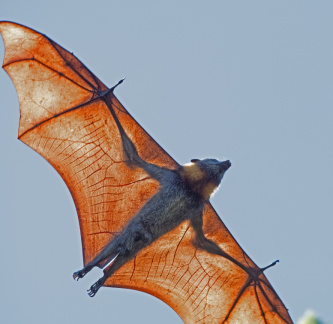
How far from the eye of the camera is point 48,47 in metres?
10.0

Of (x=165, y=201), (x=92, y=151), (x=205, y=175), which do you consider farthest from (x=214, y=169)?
(x=92, y=151)

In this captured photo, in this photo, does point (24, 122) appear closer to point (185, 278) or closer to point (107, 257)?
point (107, 257)

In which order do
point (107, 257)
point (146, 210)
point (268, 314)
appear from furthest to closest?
point (268, 314)
point (146, 210)
point (107, 257)

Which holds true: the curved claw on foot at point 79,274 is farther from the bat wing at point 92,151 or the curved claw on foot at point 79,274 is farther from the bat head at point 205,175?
the bat head at point 205,175

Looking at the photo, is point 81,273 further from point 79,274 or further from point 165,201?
point 165,201

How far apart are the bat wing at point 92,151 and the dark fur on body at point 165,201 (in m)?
0.17

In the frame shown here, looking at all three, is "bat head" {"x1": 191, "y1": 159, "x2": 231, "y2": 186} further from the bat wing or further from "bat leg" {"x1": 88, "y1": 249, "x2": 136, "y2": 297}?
"bat leg" {"x1": 88, "y1": 249, "x2": 136, "y2": 297}

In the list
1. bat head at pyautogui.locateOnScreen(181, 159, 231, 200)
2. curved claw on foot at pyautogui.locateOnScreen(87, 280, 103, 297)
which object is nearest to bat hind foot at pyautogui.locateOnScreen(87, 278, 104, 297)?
curved claw on foot at pyautogui.locateOnScreen(87, 280, 103, 297)

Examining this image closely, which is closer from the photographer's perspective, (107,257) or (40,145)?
(107,257)

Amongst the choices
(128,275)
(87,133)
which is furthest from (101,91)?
(128,275)

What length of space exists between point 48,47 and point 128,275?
5227 mm

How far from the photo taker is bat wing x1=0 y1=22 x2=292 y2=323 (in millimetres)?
10023

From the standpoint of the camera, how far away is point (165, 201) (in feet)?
31.8

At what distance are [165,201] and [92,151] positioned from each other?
2.01 m
